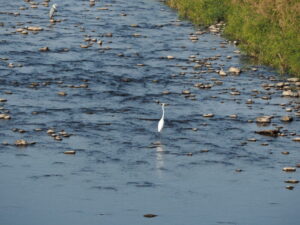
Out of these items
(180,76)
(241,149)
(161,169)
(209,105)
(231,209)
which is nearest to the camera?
(231,209)

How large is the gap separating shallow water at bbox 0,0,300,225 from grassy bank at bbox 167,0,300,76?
3.15ft

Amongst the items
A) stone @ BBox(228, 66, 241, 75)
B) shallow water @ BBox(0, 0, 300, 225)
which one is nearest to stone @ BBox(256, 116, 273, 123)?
shallow water @ BBox(0, 0, 300, 225)

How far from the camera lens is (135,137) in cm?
2484

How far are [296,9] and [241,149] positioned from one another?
13299 mm

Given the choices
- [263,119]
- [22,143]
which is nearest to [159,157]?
[22,143]

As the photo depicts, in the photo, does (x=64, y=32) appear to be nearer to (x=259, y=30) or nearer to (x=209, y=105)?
(x=259, y=30)

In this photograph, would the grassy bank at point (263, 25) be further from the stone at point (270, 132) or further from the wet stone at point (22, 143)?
the wet stone at point (22, 143)

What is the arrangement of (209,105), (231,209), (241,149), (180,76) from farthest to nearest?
(180,76) < (209,105) < (241,149) < (231,209)

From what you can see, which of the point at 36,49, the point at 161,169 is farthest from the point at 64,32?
the point at 161,169

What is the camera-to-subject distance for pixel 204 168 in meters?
22.7

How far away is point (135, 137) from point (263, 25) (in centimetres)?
1344

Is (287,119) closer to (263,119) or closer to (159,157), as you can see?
(263,119)

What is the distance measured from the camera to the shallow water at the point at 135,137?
65.9 ft

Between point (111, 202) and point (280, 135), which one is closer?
point (111, 202)
